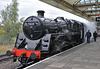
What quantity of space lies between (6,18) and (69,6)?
1196 centimetres

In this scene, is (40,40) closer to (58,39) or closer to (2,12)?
(58,39)

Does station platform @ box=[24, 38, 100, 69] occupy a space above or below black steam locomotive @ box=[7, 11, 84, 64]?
below

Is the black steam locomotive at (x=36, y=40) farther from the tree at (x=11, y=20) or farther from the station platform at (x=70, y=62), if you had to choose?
the tree at (x=11, y=20)

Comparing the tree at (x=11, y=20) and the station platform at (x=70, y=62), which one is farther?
Answer: the tree at (x=11, y=20)

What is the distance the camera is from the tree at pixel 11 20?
1984 cm

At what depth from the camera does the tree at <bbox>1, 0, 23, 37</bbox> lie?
65.1 feet

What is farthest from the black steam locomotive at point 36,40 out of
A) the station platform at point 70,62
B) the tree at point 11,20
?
the tree at point 11,20

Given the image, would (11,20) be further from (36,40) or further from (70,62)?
(70,62)

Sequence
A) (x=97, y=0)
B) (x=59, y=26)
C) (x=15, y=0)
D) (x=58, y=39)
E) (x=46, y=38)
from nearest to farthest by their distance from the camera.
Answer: (x=46, y=38) → (x=58, y=39) → (x=59, y=26) → (x=97, y=0) → (x=15, y=0)

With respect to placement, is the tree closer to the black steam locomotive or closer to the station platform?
the black steam locomotive

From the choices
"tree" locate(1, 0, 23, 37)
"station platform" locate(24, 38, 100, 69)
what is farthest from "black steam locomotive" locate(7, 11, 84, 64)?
"tree" locate(1, 0, 23, 37)

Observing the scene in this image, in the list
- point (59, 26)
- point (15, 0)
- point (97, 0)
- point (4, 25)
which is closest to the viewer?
point (59, 26)

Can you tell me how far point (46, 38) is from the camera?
6.51m

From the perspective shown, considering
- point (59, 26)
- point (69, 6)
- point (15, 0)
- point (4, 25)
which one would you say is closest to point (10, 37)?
point (4, 25)
